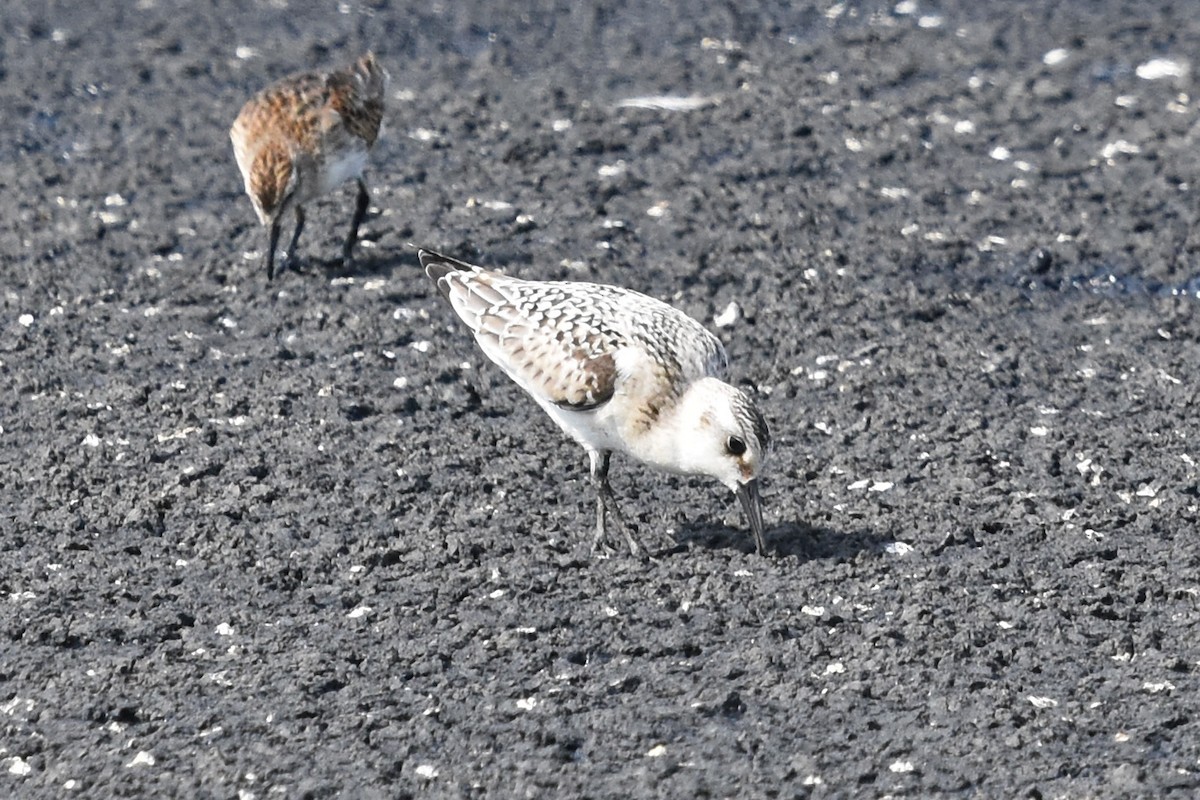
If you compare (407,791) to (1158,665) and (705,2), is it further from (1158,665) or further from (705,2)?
(705,2)

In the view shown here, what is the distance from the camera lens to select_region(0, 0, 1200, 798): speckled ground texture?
5633 mm

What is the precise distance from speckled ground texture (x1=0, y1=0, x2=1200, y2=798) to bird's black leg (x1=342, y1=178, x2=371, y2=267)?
0.30 feet

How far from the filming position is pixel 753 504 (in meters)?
6.40

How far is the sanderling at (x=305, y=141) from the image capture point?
880 centimetres

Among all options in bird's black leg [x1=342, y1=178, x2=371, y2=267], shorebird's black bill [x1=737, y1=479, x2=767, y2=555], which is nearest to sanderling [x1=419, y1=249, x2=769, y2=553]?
shorebird's black bill [x1=737, y1=479, x2=767, y2=555]

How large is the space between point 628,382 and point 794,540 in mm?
949

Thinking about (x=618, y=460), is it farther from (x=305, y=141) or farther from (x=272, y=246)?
(x=305, y=141)

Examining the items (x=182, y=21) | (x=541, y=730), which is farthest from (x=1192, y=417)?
(x=182, y=21)

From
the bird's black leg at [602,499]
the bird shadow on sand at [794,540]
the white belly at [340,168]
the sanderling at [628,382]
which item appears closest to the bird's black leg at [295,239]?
the white belly at [340,168]

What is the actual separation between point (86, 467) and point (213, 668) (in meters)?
1.72

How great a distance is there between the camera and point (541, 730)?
561 cm

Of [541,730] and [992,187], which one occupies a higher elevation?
[541,730]

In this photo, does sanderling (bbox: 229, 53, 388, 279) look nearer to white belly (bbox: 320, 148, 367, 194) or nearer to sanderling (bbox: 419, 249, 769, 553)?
white belly (bbox: 320, 148, 367, 194)

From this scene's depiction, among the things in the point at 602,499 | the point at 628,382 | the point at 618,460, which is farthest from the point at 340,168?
the point at 628,382
